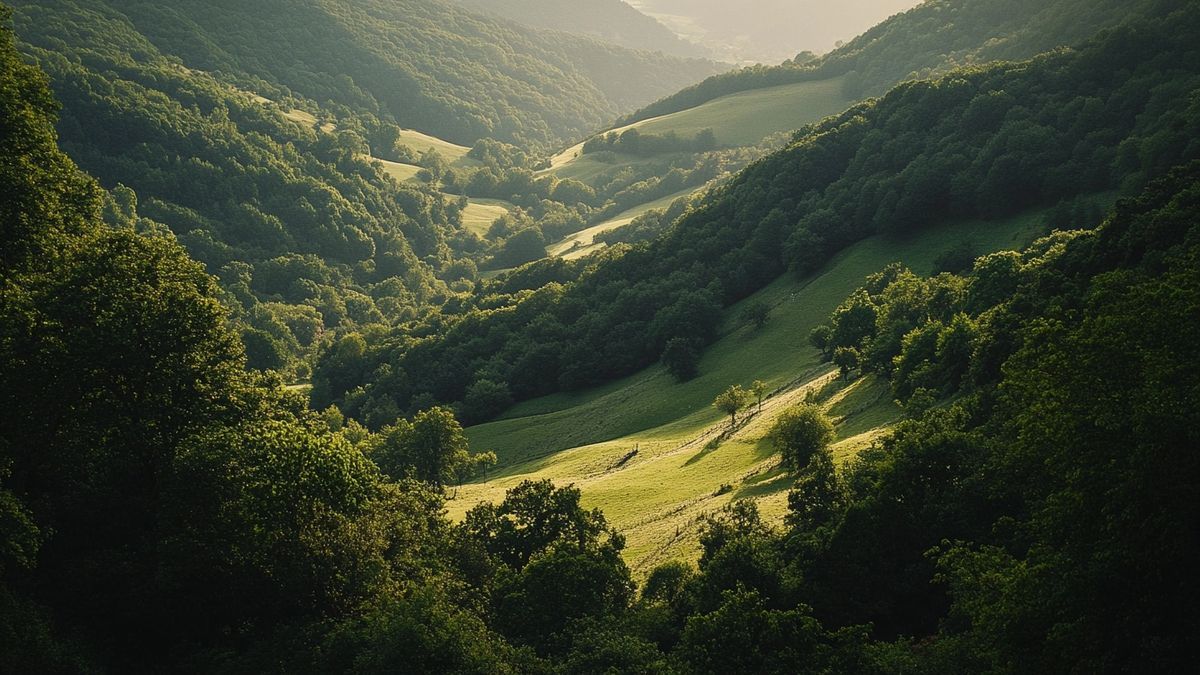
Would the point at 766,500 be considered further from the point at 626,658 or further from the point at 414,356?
the point at 414,356

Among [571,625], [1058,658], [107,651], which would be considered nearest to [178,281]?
[107,651]

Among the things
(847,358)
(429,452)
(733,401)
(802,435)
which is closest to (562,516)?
(802,435)

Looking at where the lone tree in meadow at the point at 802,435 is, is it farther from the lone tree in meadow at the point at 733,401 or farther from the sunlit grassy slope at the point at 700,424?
the lone tree in meadow at the point at 733,401

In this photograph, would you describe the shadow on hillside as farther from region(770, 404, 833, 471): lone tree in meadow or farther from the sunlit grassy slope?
region(770, 404, 833, 471): lone tree in meadow

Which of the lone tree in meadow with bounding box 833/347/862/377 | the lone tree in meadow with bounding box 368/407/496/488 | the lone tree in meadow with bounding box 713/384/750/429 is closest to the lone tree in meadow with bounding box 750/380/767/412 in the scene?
the lone tree in meadow with bounding box 713/384/750/429

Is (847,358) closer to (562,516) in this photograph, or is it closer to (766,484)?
(766,484)

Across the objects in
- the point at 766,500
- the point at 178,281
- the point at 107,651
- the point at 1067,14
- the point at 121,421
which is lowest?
the point at 766,500

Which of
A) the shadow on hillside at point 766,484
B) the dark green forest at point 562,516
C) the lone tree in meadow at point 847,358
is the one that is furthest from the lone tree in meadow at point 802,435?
the lone tree in meadow at point 847,358
